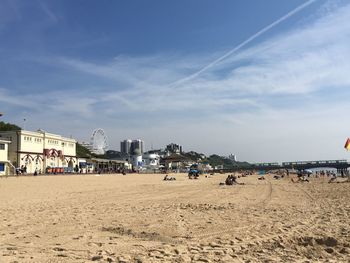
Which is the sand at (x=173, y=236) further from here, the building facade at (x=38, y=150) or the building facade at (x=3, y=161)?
the building facade at (x=38, y=150)

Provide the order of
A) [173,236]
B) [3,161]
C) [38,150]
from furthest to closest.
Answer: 1. [38,150]
2. [3,161]
3. [173,236]

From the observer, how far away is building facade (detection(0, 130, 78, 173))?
211 ft

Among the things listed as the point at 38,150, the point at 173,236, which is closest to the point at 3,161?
the point at 38,150

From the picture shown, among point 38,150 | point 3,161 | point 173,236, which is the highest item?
point 38,150

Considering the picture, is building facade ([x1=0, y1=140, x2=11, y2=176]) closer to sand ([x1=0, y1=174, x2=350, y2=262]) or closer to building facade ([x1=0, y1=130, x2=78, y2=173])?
building facade ([x1=0, y1=130, x2=78, y2=173])

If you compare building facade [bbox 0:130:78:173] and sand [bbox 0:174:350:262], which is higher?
building facade [bbox 0:130:78:173]

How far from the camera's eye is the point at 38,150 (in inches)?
2778

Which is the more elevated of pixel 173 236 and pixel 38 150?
pixel 38 150

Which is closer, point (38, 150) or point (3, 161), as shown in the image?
point (3, 161)

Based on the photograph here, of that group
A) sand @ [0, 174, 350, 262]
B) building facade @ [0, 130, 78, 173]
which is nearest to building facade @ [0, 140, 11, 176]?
building facade @ [0, 130, 78, 173]

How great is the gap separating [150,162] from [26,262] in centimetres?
15267

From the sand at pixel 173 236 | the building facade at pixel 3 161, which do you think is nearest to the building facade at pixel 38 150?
the building facade at pixel 3 161

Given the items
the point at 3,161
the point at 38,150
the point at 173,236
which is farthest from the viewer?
the point at 38,150

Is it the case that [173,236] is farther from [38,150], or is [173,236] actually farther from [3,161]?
[38,150]
